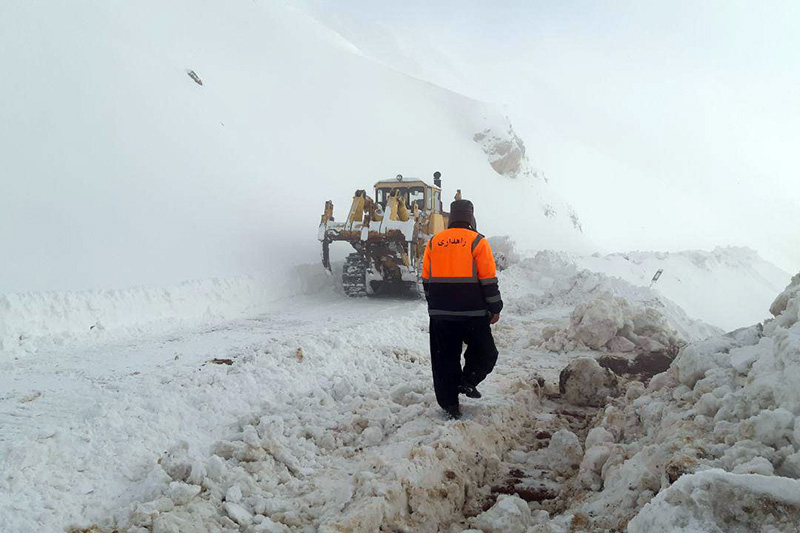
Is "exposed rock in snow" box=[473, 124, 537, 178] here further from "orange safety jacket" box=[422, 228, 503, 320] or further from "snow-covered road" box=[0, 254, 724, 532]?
"orange safety jacket" box=[422, 228, 503, 320]

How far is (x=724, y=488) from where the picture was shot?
5.89ft

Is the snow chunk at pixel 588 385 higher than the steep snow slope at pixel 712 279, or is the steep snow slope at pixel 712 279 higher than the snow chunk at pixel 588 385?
the steep snow slope at pixel 712 279

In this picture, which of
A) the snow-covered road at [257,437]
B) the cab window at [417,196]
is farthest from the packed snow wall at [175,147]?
the snow-covered road at [257,437]

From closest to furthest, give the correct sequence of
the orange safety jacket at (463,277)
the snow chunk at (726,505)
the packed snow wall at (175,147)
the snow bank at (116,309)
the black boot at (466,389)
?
the snow chunk at (726,505), the orange safety jacket at (463,277), the black boot at (466,389), the snow bank at (116,309), the packed snow wall at (175,147)

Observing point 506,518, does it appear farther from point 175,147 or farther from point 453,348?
point 175,147

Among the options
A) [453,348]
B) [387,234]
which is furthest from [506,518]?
[387,234]

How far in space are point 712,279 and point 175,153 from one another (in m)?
15.6

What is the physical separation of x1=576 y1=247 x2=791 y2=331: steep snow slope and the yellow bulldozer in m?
5.10

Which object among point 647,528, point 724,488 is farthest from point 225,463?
point 724,488

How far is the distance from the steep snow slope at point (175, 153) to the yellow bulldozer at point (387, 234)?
60.2 inches

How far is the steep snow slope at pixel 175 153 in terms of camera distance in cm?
812

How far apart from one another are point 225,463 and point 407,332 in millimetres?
4292

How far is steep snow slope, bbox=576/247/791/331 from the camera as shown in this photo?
521 inches

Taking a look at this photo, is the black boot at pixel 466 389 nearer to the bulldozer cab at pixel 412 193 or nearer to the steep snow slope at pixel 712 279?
the bulldozer cab at pixel 412 193
